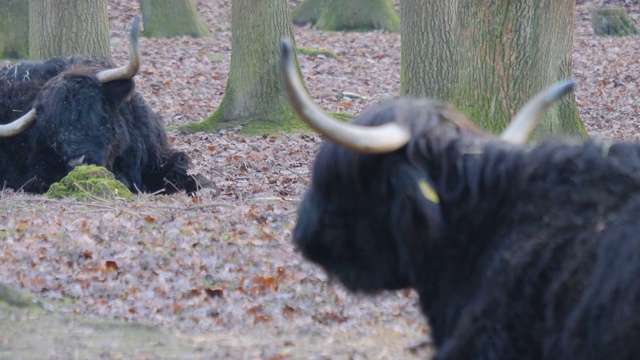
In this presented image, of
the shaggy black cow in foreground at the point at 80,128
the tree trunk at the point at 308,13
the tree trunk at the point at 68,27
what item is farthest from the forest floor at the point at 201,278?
the tree trunk at the point at 308,13

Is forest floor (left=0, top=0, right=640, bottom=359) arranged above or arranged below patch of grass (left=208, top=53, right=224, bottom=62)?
above

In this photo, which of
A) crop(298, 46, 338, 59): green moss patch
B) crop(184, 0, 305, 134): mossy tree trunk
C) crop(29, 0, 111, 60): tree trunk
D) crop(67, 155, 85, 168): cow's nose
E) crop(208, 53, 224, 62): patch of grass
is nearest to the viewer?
crop(67, 155, 85, 168): cow's nose

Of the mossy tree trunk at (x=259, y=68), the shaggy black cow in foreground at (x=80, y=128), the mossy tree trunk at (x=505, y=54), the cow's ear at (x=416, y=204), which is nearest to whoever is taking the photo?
the cow's ear at (x=416, y=204)

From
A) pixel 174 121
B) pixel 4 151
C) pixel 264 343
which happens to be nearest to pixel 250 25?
pixel 174 121

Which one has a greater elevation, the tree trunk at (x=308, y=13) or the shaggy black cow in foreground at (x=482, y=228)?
the shaggy black cow in foreground at (x=482, y=228)

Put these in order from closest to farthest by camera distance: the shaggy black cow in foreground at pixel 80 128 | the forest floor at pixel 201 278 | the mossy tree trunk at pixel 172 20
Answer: the forest floor at pixel 201 278 < the shaggy black cow in foreground at pixel 80 128 < the mossy tree trunk at pixel 172 20

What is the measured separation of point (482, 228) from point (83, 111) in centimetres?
837

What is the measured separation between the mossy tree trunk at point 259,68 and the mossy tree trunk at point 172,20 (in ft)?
36.4

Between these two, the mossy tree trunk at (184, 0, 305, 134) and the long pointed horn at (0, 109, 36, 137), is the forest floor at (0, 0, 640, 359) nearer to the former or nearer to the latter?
the long pointed horn at (0, 109, 36, 137)

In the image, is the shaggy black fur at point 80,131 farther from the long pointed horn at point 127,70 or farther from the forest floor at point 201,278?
the forest floor at point 201,278

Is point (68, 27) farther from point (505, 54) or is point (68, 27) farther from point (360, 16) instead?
point (360, 16)

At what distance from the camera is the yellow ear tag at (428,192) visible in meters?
4.02

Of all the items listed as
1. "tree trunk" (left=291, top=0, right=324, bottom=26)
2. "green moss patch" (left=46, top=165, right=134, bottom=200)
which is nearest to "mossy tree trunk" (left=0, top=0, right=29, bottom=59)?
"tree trunk" (left=291, top=0, right=324, bottom=26)

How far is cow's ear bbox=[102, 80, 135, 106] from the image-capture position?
465 inches
